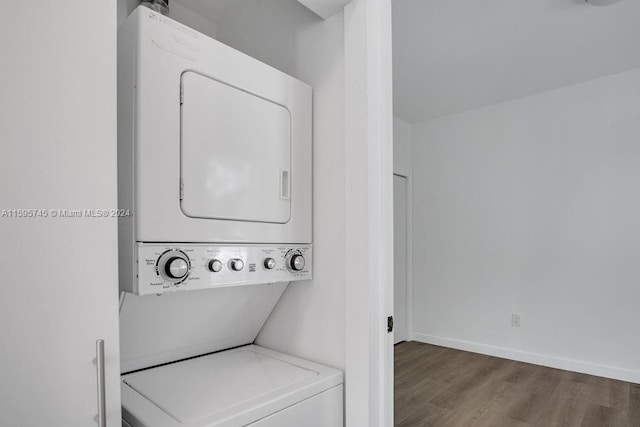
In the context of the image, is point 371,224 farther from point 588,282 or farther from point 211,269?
point 588,282

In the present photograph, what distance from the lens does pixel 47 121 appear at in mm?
699

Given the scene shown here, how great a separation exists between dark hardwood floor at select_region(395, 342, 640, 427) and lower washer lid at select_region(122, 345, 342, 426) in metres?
1.70

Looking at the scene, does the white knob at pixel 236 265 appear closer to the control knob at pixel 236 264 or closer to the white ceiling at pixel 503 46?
the control knob at pixel 236 264

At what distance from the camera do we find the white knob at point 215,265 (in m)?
1.15

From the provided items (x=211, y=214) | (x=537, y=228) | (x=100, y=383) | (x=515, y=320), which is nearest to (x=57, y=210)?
(x=100, y=383)

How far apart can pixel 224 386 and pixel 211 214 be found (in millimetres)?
565

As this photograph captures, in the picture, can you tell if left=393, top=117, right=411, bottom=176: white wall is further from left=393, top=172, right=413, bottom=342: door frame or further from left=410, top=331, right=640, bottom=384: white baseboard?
left=410, top=331, right=640, bottom=384: white baseboard

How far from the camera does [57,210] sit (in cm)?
71

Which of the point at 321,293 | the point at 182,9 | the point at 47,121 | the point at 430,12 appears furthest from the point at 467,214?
the point at 47,121

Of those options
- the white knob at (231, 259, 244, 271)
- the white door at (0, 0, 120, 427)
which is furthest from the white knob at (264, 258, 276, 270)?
the white door at (0, 0, 120, 427)

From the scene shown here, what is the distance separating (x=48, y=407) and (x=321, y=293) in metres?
0.93

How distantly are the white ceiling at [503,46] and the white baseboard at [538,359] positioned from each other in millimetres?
2722

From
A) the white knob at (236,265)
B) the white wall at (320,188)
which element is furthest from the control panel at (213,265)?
the white wall at (320,188)

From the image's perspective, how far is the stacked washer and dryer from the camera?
3.37ft
